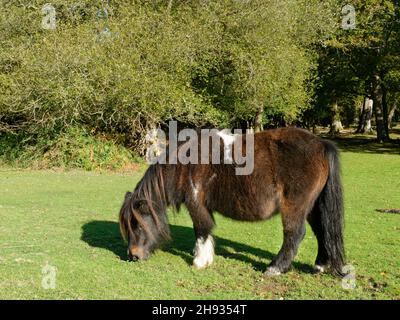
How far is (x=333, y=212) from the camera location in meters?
6.07

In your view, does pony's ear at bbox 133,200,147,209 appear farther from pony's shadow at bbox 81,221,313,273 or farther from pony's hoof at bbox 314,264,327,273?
pony's hoof at bbox 314,264,327,273

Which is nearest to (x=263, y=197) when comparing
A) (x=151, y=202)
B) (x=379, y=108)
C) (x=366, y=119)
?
(x=151, y=202)

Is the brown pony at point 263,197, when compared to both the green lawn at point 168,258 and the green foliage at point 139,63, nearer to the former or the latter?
the green lawn at point 168,258

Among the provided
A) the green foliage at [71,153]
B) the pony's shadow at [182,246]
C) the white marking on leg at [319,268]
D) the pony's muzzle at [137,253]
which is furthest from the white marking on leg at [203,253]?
the green foliage at [71,153]

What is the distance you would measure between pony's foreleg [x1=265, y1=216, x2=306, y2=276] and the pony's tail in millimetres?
317

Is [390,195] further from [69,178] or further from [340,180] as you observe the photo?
[69,178]

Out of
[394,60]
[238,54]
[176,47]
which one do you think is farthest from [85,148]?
[394,60]

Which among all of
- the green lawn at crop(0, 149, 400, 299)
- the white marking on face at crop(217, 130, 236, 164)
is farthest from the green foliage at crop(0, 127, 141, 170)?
the white marking on face at crop(217, 130, 236, 164)

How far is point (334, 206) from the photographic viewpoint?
606 centimetres

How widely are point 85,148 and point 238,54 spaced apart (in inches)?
302

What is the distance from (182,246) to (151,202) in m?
1.50

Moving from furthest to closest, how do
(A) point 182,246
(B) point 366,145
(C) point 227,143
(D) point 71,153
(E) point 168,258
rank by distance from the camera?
(B) point 366,145 < (D) point 71,153 < (A) point 182,246 < (E) point 168,258 < (C) point 227,143

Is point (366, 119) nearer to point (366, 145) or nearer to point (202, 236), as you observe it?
point (366, 145)

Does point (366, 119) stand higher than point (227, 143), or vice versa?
point (366, 119)
